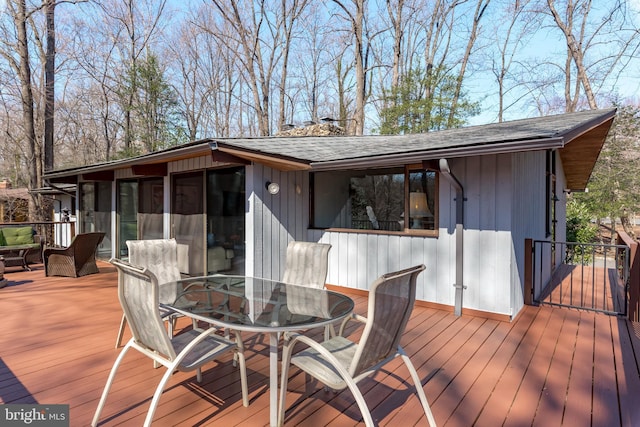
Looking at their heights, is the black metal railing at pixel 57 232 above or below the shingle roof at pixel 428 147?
below

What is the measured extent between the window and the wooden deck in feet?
4.64

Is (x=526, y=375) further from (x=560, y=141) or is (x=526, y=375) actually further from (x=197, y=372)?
(x=197, y=372)

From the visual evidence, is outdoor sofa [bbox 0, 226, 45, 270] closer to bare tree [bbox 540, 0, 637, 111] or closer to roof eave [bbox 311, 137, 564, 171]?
roof eave [bbox 311, 137, 564, 171]

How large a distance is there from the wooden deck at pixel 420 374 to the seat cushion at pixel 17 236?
444 cm

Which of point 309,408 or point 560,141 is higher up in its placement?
point 560,141

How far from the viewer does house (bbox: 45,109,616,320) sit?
4059 mm

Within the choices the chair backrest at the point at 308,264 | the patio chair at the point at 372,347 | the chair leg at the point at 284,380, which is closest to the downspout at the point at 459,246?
the chair backrest at the point at 308,264

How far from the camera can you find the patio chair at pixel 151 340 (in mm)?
1915

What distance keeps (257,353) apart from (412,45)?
14.5 metres

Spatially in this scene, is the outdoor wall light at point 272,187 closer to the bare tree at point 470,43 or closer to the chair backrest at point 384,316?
the chair backrest at point 384,316

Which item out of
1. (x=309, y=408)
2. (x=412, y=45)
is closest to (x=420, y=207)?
(x=309, y=408)

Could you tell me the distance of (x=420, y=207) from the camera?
467 centimetres

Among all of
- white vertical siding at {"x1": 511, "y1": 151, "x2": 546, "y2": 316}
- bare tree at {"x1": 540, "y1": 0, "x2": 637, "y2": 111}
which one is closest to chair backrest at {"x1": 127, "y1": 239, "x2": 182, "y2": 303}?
white vertical siding at {"x1": 511, "y1": 151, "x2": 546, "y2": 316}

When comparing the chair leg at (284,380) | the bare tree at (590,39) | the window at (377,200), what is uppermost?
the bare tree at (590,39)
